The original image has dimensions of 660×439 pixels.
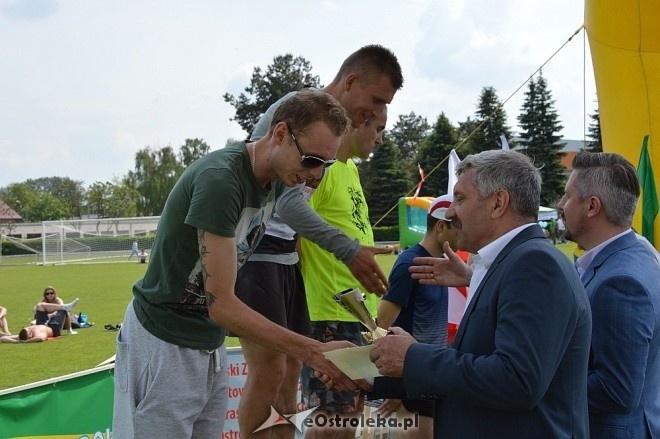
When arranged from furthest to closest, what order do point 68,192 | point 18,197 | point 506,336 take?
1. point 68,192
2. point 18,197
3. point 506,336

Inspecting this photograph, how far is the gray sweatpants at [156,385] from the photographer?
3.12 metres

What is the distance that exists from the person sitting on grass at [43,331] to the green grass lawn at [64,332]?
0.29 m

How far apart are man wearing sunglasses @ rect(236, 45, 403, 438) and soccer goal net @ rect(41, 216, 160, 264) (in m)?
51.1

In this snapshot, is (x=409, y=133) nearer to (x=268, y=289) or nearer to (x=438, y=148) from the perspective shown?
(x=438, y=148)

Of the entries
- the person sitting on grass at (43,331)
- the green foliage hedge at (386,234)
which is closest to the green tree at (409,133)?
the green foliage hedge at (386,234)

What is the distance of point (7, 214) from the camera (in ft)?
370

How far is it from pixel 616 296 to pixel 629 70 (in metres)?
3.57

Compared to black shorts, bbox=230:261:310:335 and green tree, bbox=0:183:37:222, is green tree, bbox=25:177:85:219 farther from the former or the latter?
black shorts, bbox=230:261:310:335

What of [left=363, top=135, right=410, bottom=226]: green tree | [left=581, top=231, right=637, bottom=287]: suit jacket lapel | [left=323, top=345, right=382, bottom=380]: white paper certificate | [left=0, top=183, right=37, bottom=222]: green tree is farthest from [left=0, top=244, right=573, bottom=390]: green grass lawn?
[left=0, top=183, right=37, bottom=222]: green tree

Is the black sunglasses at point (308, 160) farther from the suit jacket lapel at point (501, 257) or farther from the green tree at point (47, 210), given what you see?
the green tree at point (47, 210)

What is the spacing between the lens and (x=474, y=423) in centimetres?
245

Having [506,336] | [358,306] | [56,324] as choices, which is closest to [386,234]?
[56,324]

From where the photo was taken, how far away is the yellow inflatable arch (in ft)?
19.1

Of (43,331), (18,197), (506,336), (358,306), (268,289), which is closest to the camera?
(506,336)
